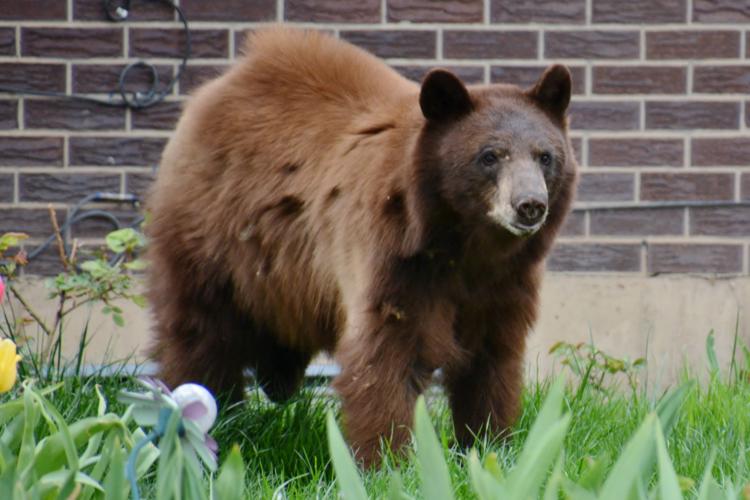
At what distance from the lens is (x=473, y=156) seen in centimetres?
428

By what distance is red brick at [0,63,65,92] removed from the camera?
6.89m

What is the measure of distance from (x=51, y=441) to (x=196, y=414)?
43cm

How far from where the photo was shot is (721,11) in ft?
22.8

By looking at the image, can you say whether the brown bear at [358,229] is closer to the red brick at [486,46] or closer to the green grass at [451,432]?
the green grass at [451,432]

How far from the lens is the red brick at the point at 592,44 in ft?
22.8

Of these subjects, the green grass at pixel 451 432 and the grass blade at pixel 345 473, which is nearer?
the grass blade at pixel 345 473

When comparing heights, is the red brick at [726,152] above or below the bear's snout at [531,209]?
below

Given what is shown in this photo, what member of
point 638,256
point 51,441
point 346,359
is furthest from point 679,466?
point 638,256

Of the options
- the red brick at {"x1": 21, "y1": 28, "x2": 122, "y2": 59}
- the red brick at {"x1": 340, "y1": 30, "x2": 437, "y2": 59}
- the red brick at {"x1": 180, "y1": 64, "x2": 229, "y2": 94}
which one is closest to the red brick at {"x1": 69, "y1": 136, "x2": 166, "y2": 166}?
the red brick at {"x1": 180, "y1": 64, "x2": 229, "y2": 94}

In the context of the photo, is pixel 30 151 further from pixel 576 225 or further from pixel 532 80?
pixel 576 225

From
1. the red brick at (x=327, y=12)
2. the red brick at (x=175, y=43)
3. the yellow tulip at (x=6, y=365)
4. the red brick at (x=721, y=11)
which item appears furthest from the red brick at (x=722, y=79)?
the yellow tulip at (x=6, y=365)

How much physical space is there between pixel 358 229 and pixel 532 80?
8.69ft

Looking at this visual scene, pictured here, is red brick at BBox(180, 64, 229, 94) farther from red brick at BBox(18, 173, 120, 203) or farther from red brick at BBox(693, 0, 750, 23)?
red brick at BBox(693, 0, 750, 23)

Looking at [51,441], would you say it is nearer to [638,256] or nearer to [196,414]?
[196,414]
